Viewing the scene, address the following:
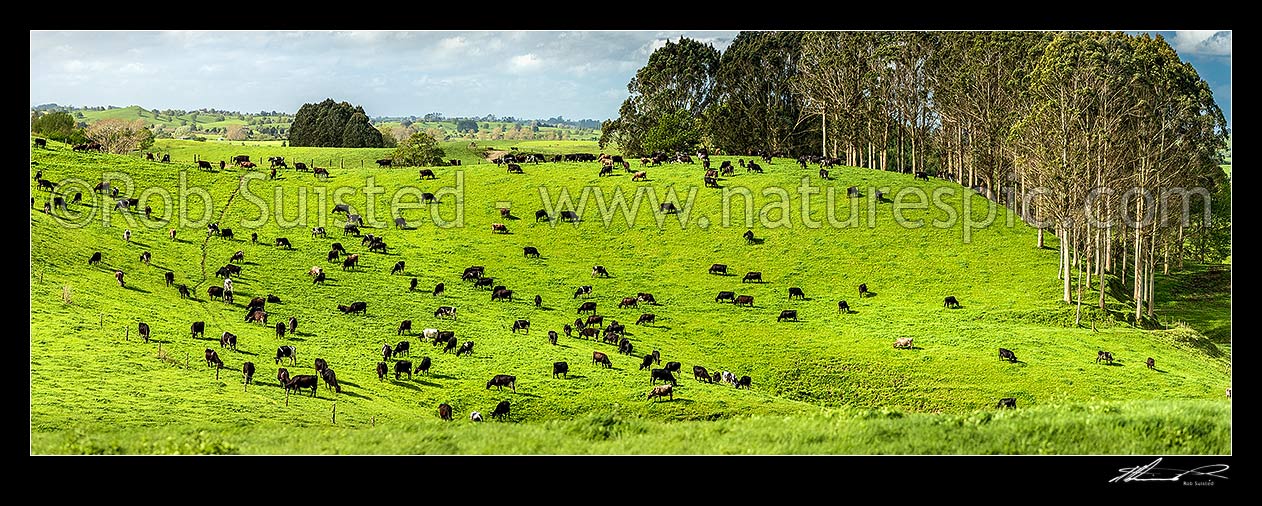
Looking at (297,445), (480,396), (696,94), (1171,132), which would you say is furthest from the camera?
(696,94)

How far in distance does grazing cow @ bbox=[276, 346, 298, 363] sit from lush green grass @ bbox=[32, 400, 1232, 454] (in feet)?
43.2

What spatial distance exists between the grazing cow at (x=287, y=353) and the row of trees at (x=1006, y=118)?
36.9 meters

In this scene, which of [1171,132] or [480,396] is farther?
[1171,132]

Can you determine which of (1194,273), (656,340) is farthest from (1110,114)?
(1194,273)

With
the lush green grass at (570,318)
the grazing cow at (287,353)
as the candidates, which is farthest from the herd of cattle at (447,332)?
the lush green grass at (570,318)

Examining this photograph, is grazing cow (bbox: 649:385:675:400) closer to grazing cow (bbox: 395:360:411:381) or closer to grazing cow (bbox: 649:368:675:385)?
grazing cow (bbox: 649:368:675:385)

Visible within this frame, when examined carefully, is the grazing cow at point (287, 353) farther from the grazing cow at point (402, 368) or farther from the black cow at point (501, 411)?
the black cow at point (501, 411)

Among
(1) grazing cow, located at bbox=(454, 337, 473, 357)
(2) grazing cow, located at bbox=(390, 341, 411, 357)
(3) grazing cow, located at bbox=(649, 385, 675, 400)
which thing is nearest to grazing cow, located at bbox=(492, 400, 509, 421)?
(3) grazing cow, located at bbox=(649, 385, 675, 400)

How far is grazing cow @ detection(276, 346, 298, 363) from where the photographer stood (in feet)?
125

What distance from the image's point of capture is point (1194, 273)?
7875 cm

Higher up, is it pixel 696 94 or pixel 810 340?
pixel 696 94
